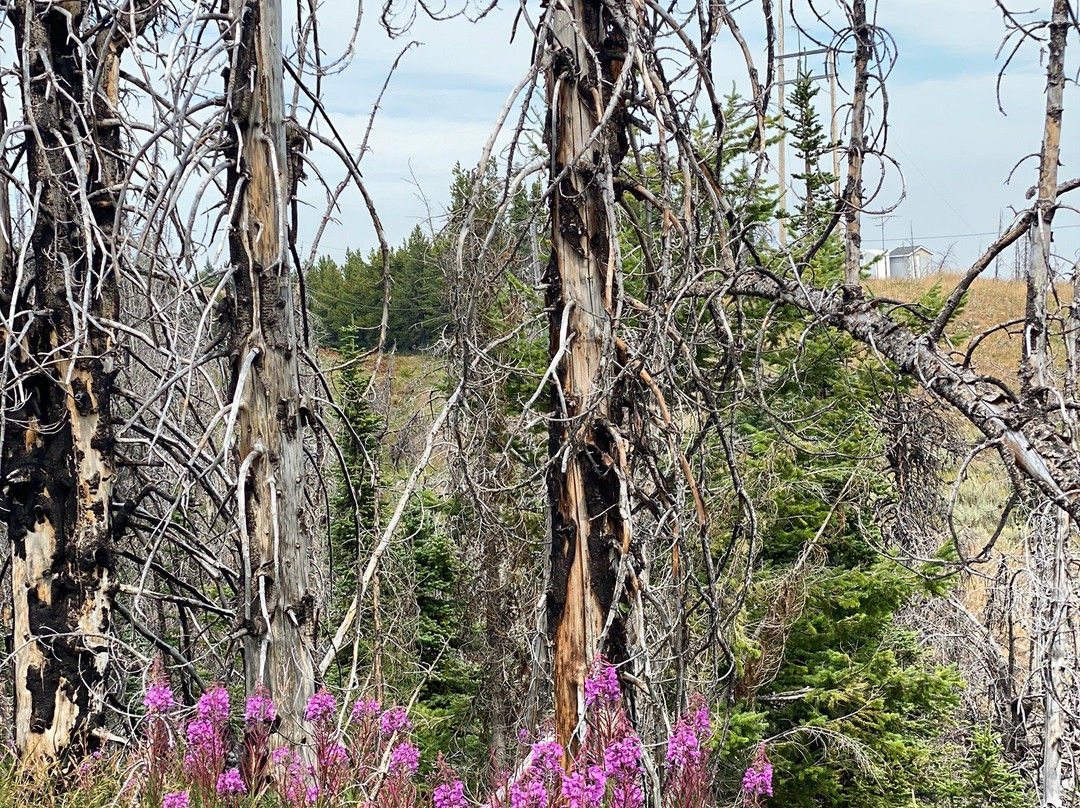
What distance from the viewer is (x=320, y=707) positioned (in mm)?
3711

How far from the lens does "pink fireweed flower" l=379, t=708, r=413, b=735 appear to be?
398 cm

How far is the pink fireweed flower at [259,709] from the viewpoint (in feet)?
12.9

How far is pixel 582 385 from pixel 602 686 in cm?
113

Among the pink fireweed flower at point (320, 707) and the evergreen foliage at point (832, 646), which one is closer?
the pink fireweed flower at point (320, 707)

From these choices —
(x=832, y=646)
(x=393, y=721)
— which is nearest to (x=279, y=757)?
(x=393, y=721)

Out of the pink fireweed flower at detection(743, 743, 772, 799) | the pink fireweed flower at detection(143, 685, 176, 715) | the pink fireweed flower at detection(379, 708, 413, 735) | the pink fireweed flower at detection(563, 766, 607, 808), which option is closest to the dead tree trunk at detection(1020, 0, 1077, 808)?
the pink fireweed flower at detection(743, 743, 772, 799)

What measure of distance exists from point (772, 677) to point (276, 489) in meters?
9.59

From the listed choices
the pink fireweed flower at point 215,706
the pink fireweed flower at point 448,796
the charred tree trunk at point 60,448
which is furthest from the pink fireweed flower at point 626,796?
the charred tree trunk at point 60,448

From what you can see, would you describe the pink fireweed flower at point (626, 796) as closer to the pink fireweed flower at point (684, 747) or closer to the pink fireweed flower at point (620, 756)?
the pink fireweed flower at point (620, 756)

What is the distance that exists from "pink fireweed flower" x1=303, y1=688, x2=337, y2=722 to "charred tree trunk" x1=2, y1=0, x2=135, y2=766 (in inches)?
75.7

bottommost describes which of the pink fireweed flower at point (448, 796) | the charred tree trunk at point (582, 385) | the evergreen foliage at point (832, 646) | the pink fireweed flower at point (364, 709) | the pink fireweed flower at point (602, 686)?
the evergreen foliage at point (832, 646)

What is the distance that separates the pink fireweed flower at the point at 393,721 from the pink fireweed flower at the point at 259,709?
47 cm

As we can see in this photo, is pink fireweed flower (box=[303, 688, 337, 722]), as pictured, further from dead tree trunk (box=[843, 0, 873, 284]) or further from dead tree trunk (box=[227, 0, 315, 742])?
dead tree trunk (box=[843, 0, 873, 284])

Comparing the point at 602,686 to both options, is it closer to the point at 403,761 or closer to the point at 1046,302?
the point at 403,761
